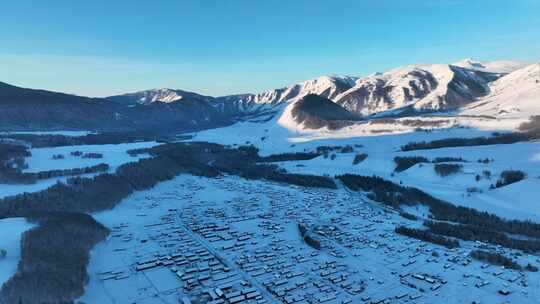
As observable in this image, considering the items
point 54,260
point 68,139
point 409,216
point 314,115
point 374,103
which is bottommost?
point 409,216

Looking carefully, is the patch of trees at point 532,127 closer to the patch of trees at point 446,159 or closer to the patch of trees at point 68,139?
the patch of trees at point 446,159

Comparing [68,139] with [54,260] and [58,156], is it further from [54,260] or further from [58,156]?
[54,260]

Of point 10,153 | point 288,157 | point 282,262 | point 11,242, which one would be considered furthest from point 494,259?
point 10,153

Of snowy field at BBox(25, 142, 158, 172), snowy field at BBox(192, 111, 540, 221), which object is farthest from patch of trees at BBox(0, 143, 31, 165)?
snowy field at BBox(192, 111, 540, 221)

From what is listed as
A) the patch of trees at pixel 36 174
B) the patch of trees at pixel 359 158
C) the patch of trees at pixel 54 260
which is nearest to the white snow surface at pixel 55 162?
the patch of trees at pixel 36 174

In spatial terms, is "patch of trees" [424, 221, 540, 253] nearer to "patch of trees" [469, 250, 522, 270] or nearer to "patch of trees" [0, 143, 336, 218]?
"patch of trees" [469, 250, 522, 270]

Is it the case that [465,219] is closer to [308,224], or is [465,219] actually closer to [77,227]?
[308,224]
